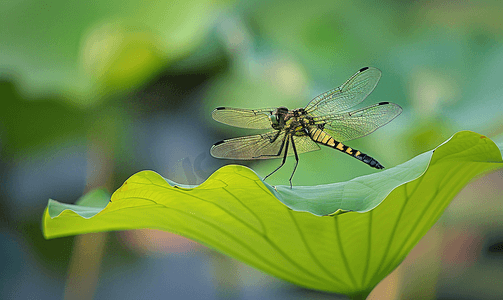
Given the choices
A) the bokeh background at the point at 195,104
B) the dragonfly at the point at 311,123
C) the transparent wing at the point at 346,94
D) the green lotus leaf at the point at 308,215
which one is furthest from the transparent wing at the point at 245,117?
the green lotus leaf at the point at 308,215

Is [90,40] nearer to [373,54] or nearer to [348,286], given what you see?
[373,54]

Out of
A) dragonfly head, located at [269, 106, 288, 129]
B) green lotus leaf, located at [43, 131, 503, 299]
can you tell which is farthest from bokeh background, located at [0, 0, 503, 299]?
green lotus leaf, located at [43, 131, 503, 299]

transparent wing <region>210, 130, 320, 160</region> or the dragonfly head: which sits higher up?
the dragonfly head

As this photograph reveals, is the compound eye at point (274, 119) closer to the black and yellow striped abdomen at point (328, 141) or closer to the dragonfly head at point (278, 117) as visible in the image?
the dragonfly head at point (278, 117)

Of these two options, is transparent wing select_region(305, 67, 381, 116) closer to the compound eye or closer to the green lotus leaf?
the compound eye

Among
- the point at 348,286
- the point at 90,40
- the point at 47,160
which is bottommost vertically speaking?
A: the point at 348,286

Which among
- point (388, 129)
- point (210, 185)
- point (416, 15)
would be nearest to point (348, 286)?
point (210, 185)

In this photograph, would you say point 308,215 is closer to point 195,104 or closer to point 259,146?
point 259,146

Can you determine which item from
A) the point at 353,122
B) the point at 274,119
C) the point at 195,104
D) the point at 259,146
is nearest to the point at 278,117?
the point at 274,119
